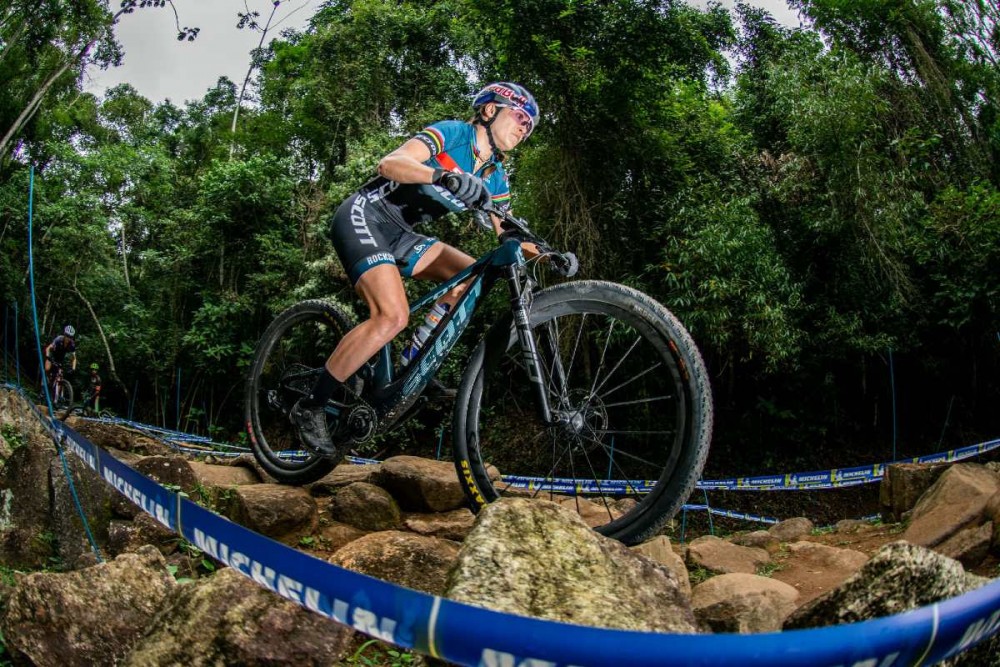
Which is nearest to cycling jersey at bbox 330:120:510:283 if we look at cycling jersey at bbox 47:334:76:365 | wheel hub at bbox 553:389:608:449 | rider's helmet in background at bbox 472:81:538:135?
rider's helmet in background at bbox 472:81:538:135

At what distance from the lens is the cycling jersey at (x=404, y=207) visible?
304 centimetres

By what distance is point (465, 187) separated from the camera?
106 inches

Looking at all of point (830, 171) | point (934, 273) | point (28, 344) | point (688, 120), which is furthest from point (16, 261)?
point (934, 273)

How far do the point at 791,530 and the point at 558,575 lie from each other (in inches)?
209

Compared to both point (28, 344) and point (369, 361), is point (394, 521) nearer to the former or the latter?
point (369, 361)

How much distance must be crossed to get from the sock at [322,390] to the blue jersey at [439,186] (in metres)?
0.78

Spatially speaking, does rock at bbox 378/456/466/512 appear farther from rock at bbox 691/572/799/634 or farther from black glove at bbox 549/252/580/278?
black glove at bbox 549/252/580/278

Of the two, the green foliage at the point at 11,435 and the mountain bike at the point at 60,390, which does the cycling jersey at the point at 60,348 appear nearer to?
the mountain bike at the point at 60,390

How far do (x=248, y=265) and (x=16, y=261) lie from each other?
36.6ft

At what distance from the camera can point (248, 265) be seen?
1534 centimetres

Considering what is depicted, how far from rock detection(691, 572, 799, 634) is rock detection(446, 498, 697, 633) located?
680 mm

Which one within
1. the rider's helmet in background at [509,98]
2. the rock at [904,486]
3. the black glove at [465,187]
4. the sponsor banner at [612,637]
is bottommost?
the rock at [904,486]

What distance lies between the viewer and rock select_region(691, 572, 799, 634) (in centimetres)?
281

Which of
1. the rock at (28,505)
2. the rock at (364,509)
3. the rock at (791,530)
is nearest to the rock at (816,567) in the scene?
the rock at (791,530)
